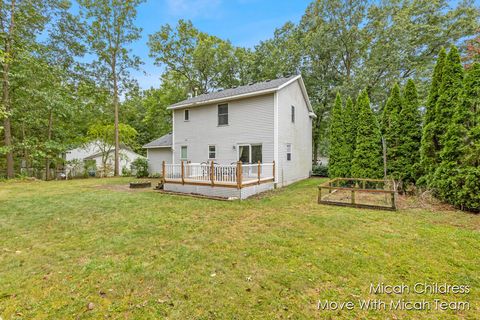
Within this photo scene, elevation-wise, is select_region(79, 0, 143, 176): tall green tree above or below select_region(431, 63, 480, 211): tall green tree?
above

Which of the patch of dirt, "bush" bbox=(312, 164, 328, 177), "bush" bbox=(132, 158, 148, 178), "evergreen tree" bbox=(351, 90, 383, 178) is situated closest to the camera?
the patch of dirt

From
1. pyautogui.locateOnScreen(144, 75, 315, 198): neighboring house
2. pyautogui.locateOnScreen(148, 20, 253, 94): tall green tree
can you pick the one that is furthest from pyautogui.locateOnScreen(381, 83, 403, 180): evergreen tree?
pyautogui.locateOnScreen(148, 20, 253, 94): tall green tree

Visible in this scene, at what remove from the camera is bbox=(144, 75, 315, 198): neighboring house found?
9086 mm

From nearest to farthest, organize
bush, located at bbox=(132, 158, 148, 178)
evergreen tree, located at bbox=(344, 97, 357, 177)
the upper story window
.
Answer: evergreen tree, located at bbox=(344, 97, 357, 177)
the upper story window
bush, located at bbox=(132, 158, 148, 178)

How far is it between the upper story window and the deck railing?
371 centimetres

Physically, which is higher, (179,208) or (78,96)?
(78,96)

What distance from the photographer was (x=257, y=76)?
20547 mm

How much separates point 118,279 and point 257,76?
2060cm

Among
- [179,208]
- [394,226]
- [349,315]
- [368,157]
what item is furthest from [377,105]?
[349,315]

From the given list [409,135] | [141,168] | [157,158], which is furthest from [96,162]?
[409,135]

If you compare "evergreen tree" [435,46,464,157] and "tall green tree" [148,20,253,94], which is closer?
"evergreen tree" [435,46,464,157]

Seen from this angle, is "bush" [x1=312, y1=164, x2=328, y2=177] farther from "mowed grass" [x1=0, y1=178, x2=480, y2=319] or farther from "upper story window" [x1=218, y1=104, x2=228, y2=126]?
"mowed grass" [x1=0, y1=178, x2=480, y2=319]

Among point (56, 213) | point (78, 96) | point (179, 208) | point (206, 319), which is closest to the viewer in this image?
point (206, 319)

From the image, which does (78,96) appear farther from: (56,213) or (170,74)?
(56,213)
